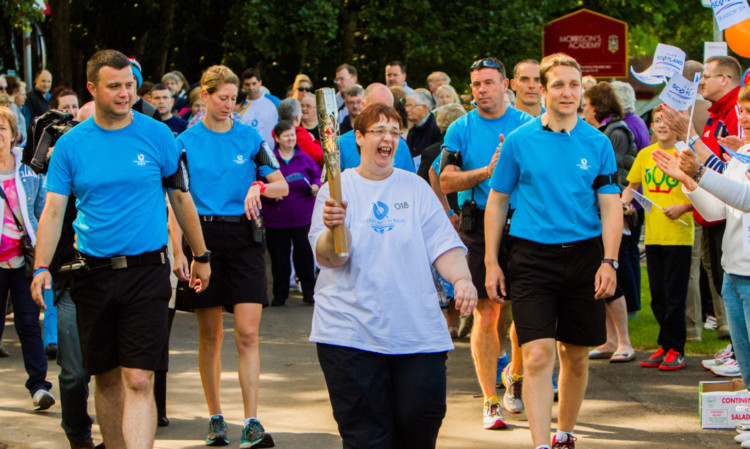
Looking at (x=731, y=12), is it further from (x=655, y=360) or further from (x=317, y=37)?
(x=317, y=37)

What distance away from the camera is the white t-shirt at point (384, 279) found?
4.74m

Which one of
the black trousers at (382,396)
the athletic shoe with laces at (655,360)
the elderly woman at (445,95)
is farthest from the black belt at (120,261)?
the elderly woman at (445,95)

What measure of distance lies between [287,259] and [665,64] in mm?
6541

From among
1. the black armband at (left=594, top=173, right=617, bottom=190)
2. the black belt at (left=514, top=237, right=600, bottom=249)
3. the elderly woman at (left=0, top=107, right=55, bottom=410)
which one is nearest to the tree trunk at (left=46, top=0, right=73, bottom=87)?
the elderly woman at (left=0, top=107, right=55, bottom=410)

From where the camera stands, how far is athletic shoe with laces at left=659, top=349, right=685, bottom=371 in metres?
8.36

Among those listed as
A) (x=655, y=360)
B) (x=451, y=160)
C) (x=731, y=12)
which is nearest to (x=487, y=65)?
(x=451, y=160)

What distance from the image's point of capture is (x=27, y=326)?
7812 mm

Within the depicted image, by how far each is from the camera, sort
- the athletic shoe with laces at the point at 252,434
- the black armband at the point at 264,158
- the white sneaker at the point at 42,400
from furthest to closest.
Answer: the white sneaker at the point at 42,400
the black armband at the point at 264,158
the athletic shoe with laces at the point at 252,434

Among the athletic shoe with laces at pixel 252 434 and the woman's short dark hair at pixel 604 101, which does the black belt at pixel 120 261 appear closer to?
the athletic shoe with laces at pixel 252 434

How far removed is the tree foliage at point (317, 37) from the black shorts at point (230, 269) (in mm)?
13841

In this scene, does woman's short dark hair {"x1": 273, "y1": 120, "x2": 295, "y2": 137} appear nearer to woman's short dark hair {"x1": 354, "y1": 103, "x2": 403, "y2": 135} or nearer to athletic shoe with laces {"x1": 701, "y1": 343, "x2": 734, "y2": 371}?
athletic shoe with laces {"x1": 701, "y1": 343, "x2": 734, "y2": 371}

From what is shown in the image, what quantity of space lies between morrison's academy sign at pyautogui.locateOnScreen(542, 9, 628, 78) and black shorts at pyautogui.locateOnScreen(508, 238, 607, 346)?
50.3 ft

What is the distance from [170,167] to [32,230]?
2.74 m

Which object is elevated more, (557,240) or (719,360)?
(557,240)
